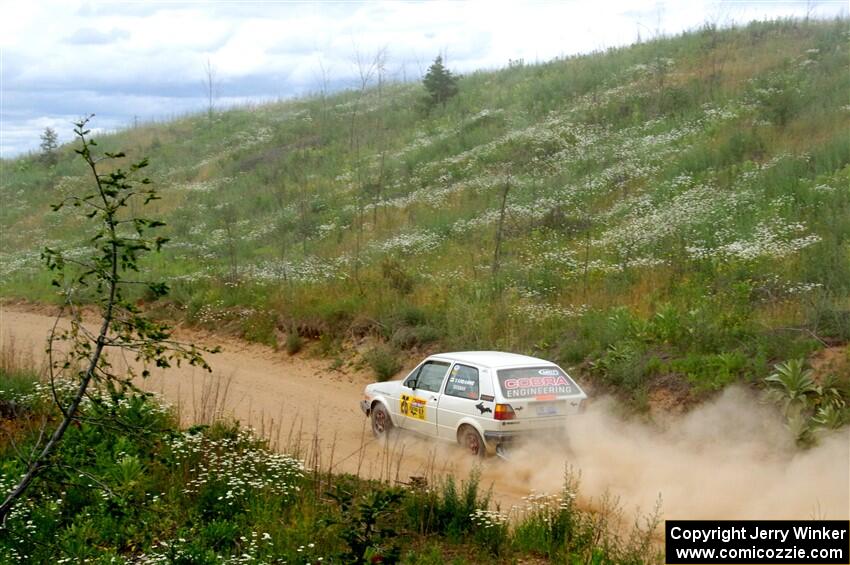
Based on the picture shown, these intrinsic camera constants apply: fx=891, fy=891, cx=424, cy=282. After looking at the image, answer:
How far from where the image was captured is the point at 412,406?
13359 millimetres

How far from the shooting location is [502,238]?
75.9 feet

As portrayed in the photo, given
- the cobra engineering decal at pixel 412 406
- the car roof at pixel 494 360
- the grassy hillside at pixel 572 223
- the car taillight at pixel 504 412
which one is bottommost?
the cobra engineering decal at pixel 412 406

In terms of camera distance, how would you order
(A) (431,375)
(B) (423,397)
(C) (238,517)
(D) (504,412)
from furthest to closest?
(A) (431,375), (B) (423,397), (D) (504,412), (C) (238,517)

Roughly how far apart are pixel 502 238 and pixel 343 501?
17.5 meters

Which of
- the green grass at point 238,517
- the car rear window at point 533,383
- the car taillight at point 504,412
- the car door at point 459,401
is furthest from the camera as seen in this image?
the car door at point 459,401

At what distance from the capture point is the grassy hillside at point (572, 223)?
15617 mm

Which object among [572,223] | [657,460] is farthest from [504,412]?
[572,223]

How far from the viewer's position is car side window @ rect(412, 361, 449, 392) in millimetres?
13124

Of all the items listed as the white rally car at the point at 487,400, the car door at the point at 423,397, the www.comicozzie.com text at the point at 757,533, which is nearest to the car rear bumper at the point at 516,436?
the white rally car at the point at 487,400

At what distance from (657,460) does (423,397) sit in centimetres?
344

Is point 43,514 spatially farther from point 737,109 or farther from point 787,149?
point 737,109

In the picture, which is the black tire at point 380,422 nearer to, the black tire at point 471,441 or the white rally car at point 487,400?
the white rally car at point 487,400

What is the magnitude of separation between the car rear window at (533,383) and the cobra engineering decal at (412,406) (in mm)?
1509

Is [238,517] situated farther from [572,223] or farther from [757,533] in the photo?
[572,223]
